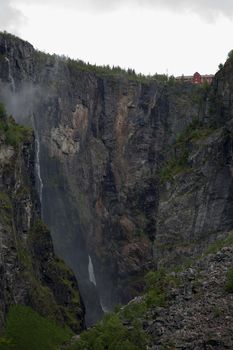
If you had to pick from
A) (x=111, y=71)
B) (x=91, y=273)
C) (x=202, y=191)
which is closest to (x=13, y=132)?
(x=202, y=191)

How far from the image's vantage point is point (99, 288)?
434 feet

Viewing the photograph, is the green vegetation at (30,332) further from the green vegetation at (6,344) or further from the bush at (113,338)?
the bush at (113,338)

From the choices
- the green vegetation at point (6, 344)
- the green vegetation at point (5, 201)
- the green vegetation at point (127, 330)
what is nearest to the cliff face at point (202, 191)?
the green vegetation at point (5, 201)

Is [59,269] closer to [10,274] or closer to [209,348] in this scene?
[10,274]

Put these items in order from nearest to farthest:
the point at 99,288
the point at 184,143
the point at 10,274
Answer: the point at 10,274
the point at 184,143
the point at 99,288

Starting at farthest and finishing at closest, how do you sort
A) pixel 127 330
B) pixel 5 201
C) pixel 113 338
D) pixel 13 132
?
pixel 13 132, pixel 5 201, pixel 113 338, pixel 127 330

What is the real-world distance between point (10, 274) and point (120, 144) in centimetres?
6425

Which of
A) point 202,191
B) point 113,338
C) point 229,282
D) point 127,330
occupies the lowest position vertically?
point 113,338

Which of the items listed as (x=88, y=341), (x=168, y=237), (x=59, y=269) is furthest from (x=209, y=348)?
(x=59, y=269)

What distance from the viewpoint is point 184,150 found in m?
96.2

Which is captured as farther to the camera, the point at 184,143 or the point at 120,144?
the point at 120,144

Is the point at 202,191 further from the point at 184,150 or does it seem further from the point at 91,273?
the point at 91,273

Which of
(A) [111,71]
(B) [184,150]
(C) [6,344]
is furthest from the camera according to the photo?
(A) [111,71]

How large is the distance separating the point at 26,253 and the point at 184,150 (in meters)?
22.5
